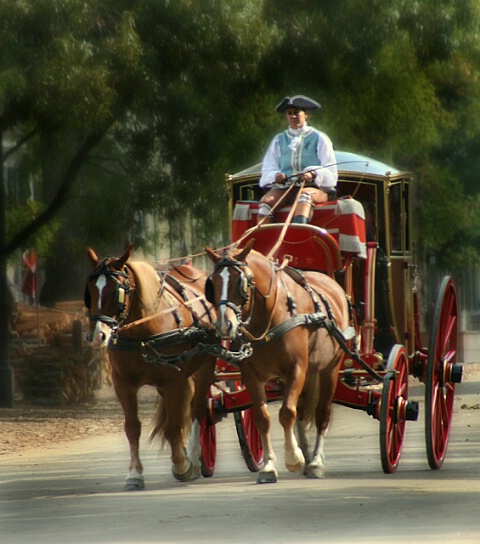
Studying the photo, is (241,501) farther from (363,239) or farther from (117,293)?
(363,239)

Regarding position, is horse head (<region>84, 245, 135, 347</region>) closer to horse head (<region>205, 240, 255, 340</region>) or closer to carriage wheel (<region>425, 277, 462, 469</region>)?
horse head (<region>205, 240, 255, 340</region>)

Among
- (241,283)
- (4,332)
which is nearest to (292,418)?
(241,283)

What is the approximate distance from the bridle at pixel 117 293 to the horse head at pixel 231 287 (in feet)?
1.87

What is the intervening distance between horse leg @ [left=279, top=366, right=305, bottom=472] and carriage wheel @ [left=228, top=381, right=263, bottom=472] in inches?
44.9

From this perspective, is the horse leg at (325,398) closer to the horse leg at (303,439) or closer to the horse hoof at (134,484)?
the horse leg at (303,439)

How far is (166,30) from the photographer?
2081 cm

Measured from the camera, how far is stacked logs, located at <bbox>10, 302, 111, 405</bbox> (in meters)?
23.2

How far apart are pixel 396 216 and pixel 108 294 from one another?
409cm

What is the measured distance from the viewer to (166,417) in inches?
461

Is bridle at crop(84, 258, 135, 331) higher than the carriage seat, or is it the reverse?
the carriage seat

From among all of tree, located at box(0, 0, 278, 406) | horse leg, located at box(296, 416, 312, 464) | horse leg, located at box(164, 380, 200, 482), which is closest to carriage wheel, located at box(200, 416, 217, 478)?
horse leg, located at box(164, 380, 200, 482)

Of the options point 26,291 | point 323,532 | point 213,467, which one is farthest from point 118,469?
point 26,291

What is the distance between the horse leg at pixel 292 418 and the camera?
11242mm

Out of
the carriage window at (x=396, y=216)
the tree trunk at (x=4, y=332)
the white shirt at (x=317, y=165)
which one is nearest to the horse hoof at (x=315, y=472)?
the white shirt at (x=317, y=165)
